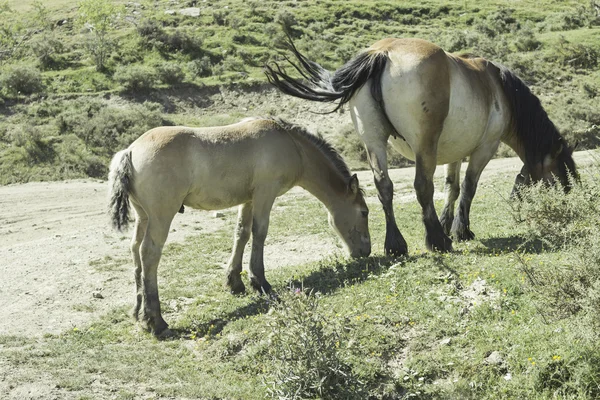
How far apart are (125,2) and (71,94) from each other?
22.6 meters

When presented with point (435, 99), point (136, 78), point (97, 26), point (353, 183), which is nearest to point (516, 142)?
point (435, 99)

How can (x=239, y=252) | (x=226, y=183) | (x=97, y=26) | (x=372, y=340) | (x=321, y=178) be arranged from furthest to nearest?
(x=97, y=26) → (x=321, y=178) → (x=239, y=252) → (x=226, y=183) → (x=372, y=340)

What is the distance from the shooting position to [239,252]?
9.30 metres

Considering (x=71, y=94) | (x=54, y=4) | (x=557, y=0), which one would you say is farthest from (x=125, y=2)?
(x=557, y=0)

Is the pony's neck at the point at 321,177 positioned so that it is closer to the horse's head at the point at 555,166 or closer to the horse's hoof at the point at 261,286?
the horse's hoof at the point at 261,286

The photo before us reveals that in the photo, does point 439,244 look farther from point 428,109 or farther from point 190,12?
point 190,12

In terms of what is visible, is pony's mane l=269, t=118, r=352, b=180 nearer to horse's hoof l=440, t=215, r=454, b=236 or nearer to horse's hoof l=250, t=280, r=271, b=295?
horse's hoof l=440, t=215, r=454, b=236

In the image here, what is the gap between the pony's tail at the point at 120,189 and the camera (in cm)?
797

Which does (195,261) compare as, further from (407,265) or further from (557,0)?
(557,0)

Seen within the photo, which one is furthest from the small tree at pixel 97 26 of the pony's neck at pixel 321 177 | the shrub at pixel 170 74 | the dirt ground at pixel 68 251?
the pony's neck at pixel 321 177

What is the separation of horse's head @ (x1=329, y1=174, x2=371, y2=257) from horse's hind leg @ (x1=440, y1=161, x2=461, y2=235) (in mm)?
1508

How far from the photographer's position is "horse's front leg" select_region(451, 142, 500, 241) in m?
9.72

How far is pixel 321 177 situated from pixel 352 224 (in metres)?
0.85

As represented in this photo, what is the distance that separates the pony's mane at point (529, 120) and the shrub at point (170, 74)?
1076 inches
